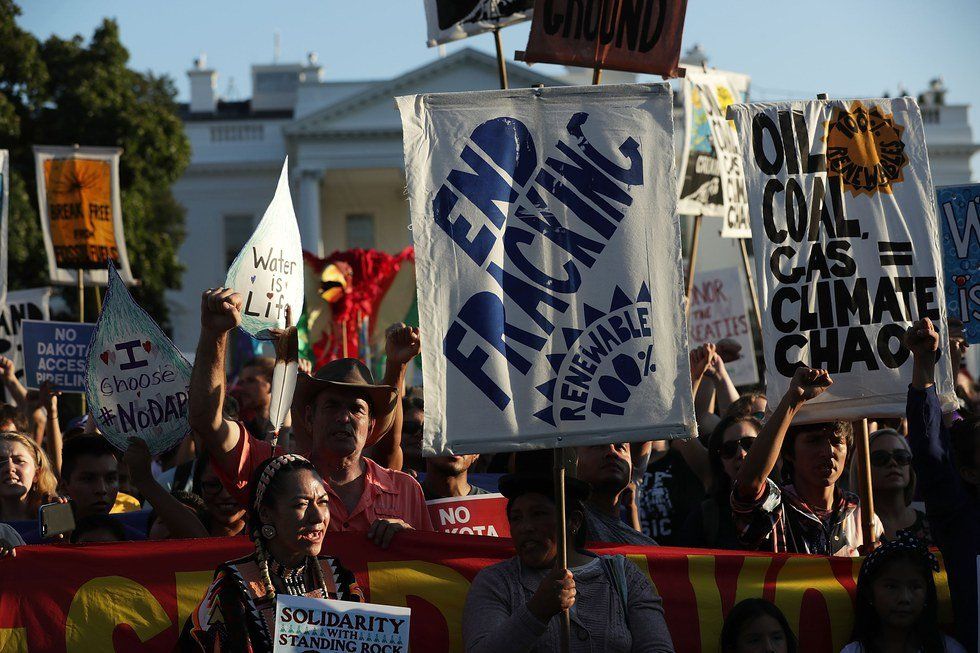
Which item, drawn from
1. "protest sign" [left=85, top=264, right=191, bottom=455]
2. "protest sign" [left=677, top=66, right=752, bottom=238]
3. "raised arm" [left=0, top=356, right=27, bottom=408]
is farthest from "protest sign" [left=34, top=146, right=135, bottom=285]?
"protest sign" [left=85, top=264, right=191, bottom=455]

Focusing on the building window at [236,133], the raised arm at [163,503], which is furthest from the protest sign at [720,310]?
the building window at [236,133]

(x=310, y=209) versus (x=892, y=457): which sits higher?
(x=310, y=209)

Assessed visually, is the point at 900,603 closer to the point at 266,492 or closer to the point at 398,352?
the point at 398,352

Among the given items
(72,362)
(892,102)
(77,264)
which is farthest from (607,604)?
(77,264)

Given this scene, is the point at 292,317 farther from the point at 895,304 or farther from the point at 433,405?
the point at 895,304

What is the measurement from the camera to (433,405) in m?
3.98

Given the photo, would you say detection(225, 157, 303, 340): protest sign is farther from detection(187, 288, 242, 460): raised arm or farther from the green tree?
the green tree

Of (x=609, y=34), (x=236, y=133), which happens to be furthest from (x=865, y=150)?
(x=236, y=133)

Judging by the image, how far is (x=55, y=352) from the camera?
8.40m

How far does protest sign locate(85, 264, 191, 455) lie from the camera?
17.1 ft

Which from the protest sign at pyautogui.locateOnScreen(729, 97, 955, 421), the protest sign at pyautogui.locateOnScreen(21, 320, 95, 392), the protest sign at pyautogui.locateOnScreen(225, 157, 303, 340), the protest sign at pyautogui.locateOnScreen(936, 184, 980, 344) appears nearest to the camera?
the protest sign at pyautogui.locateOnScreen(729, 97, 955, 421)

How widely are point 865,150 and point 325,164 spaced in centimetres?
4491

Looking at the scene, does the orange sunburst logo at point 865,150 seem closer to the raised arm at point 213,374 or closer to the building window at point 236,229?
the raised arm at point 213,374

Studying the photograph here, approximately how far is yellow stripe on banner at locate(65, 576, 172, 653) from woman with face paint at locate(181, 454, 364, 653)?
90 cm
